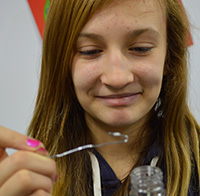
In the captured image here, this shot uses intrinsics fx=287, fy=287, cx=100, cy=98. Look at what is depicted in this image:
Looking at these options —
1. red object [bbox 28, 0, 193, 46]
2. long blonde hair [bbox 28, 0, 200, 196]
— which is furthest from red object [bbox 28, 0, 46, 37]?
long blonde hair [bbox 28, 0, 200, 196]

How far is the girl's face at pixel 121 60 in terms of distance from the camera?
2.07 ft

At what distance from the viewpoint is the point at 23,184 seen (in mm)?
446

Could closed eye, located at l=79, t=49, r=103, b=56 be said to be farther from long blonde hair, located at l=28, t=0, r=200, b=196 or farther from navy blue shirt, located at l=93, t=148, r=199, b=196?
navy blue shirt, located at l=93, t=148, r=199, b=196

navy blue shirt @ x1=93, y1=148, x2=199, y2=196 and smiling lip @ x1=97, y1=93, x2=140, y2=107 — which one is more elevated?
smiling lip @ x1=97, y1=93, x2=140, y2=107

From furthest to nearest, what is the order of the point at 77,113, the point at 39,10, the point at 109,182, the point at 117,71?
the point at 39,10
the point at 77,113
the point at 109,182
the point at 117,71

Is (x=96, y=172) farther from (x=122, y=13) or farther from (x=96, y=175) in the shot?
A: (x=122, y=13)

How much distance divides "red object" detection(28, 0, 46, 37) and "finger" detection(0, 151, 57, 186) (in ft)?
3.20

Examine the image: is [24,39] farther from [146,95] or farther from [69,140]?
[146,95]

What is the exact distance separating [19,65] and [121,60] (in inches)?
34.9

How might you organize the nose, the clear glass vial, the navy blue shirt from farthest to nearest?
1. the navy blue shirt
2. the nose
3. the clear glass vial

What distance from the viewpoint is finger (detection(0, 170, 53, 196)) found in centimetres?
45

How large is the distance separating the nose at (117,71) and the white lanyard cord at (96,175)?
0.74ft

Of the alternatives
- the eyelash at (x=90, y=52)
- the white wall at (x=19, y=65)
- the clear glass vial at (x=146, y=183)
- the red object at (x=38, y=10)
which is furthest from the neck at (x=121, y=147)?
the red object at (x=38, y=10)

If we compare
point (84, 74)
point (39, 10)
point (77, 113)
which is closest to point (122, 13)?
point (84, 74)
